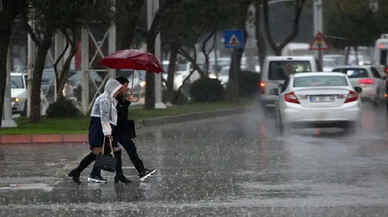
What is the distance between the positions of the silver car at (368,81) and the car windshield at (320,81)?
1539cm

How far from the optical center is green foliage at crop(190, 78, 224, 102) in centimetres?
3872

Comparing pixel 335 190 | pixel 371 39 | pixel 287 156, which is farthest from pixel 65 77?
pixel 371 39

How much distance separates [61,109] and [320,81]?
8.23 metres

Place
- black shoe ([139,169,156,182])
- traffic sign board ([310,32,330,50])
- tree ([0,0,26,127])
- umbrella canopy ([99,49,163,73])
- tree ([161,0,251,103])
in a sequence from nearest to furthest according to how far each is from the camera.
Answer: black shoe ([139,169,156,182]) → umbrella canopy ([99,49,163,73]) → tree ([0,0,26,127]) → tree ([161,0,251,103]) → traffic sign board ([310,32,330,50])

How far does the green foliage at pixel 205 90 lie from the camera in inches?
1524

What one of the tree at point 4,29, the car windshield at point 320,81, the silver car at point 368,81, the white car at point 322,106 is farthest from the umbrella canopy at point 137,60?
the silver car at point 368,81

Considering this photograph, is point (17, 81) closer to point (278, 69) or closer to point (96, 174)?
point (278, 69)

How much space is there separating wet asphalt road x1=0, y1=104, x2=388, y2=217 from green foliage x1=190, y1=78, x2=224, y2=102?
16453 millimetres

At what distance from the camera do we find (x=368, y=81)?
3847 centimetres

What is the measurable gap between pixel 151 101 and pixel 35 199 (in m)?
20.7

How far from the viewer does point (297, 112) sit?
73.2ft

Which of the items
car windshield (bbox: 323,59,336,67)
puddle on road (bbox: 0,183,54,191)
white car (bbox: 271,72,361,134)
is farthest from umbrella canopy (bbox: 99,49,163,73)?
car windshield (bbox: 323,59,336,67)

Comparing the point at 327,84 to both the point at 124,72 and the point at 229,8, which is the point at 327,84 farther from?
the point at 229,8

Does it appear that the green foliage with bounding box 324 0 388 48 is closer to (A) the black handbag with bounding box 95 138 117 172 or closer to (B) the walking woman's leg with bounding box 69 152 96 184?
(B) the walking woman's leg with bounding box 69 152 96 184
